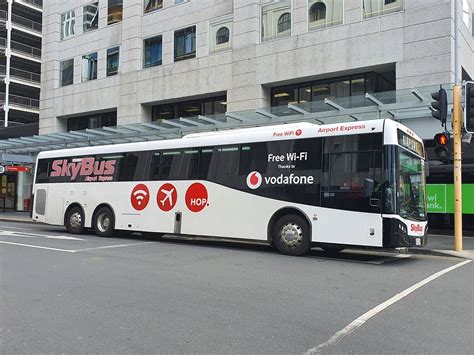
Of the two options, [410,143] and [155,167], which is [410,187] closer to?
[410,143]

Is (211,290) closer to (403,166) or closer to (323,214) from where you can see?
(323,214)

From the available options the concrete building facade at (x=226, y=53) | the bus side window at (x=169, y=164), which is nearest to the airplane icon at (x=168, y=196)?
the bus side window at (x=169, y=164)

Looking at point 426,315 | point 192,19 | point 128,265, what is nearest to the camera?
point 426,315

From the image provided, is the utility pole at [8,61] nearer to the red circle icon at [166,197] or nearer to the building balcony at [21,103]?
the building balcony at [21,103]

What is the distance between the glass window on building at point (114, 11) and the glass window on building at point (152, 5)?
7.07 ft

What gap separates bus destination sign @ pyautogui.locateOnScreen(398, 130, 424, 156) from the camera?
34.4 feet

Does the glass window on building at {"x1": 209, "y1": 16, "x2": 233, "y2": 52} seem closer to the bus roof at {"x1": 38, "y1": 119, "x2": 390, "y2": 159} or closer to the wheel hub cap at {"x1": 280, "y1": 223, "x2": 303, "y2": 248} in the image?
the bus roof at {"x1": 38, "y1": 119, "x2": 390, "y2": 159}

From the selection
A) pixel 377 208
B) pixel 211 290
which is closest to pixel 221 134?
pixel 377 208

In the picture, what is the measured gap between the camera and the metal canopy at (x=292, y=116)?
1639 cm

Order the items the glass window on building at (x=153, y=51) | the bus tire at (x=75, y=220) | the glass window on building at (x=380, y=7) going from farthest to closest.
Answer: the glass window on building at (x=153, y=51), the glass window on building at (x=380, y=7), the bus tire at (x=75, y=220)

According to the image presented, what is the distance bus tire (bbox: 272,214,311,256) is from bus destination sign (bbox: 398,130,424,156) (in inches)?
115

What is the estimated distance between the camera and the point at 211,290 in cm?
713

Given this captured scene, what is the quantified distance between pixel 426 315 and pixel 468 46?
19.9 metres

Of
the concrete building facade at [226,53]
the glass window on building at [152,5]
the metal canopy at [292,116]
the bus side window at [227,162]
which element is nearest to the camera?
the bus side window at [227,162]
